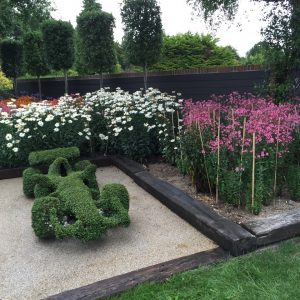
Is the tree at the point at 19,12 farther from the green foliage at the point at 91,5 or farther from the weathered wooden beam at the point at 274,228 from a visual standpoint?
the weathered wooden beam at the point at 274,228

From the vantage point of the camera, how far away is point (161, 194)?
4512 millimetres

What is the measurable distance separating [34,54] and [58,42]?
2.64 meters

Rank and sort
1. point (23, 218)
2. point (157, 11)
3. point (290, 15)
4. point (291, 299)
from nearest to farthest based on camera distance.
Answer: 1. point (291, 299)
2. point (23, 218)
3. point (290, 15)
4. point (157, 11)

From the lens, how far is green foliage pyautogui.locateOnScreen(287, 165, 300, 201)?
4195 mm

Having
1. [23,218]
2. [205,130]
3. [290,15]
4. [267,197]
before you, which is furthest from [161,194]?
[290,15]

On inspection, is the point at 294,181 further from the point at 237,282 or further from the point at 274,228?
the point at 237,282

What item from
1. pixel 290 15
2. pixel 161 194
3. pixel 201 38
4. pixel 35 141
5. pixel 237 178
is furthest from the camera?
pixel 201 38

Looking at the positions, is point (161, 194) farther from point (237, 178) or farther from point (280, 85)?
point (280, 85)

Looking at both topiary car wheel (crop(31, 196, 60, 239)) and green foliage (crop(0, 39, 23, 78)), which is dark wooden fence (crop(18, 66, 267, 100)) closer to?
topiary car wheel (crop(31, 196, 60, 239))

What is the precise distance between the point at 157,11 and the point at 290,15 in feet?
12.2

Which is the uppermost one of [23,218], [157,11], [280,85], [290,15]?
[157,11]

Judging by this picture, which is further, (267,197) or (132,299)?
(267,197)

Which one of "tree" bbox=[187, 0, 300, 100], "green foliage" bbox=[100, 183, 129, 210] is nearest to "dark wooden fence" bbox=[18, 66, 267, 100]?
"tree" bbox=[187, 0, 300, 100]

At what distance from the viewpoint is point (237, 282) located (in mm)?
2736
